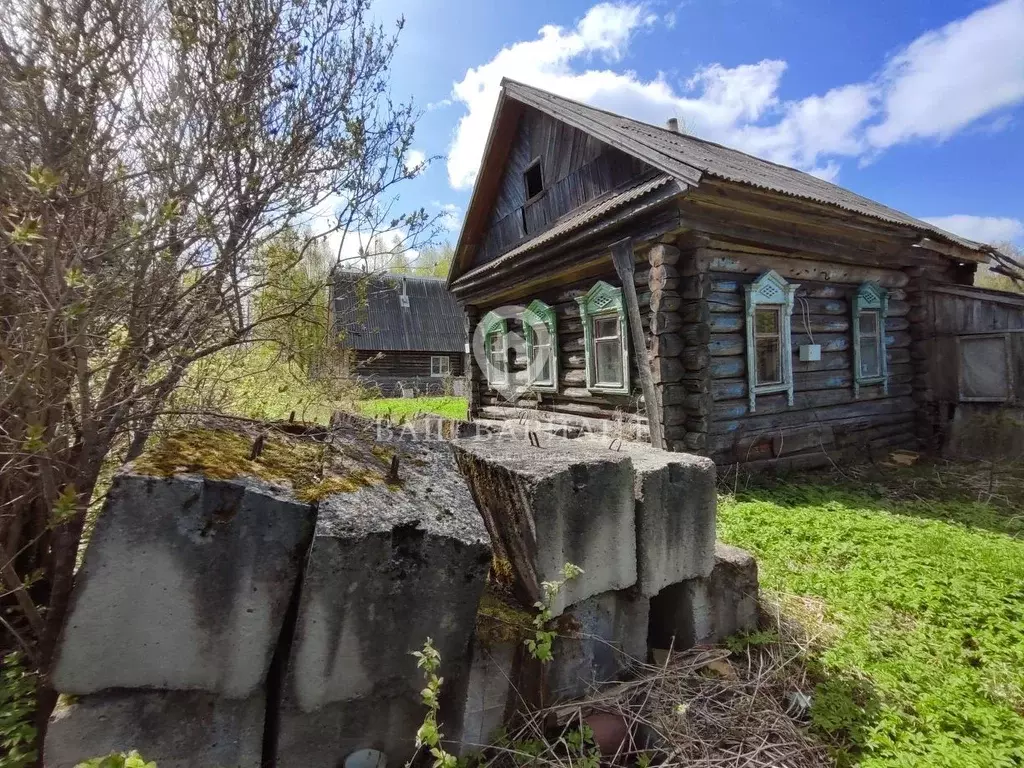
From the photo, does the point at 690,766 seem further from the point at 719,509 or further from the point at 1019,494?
the point at 1019,494

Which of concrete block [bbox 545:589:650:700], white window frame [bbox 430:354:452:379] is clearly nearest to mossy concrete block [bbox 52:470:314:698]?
concrete block [bbox 545:589:650:700]

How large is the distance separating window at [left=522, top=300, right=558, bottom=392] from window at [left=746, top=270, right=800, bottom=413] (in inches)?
118

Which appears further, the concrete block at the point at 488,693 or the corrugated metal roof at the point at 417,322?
the corrugated metal roof at the point at 417,322

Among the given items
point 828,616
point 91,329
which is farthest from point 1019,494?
point 91,329

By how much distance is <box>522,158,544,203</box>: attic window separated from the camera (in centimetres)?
940

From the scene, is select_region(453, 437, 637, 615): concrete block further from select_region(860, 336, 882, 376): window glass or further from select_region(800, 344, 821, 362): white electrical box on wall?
select_region(860, 336, 882, 376): window glass

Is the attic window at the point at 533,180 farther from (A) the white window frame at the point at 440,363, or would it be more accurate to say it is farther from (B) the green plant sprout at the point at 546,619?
(A) the white window frame at the point at 440,363

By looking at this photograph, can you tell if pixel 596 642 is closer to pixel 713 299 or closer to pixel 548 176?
pixel 713 299

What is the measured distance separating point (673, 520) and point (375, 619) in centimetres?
135

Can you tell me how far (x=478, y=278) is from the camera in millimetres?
9812

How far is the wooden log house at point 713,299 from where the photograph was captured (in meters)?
5.89

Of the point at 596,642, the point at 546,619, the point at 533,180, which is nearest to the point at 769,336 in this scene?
the point at 533,180

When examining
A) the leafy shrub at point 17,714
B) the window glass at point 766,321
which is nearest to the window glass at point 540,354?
the window glass at point 766,321

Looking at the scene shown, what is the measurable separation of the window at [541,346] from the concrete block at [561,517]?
6.07 meters
